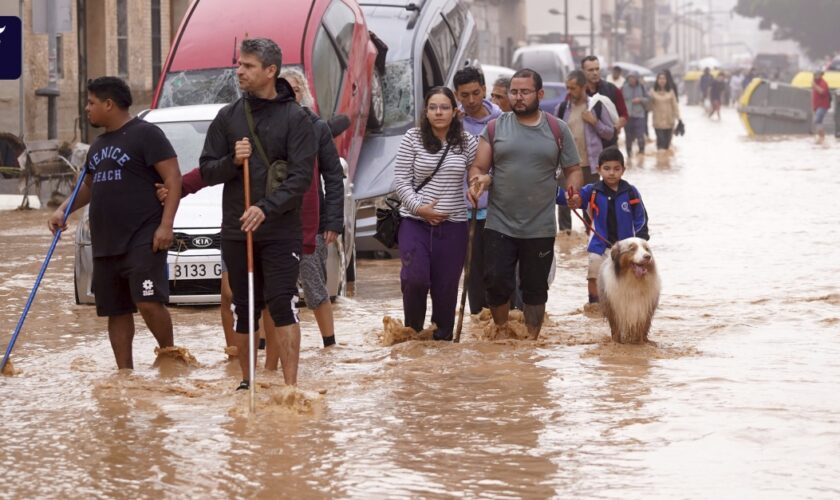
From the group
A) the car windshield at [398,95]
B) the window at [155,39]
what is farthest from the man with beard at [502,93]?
the window at [155,39]

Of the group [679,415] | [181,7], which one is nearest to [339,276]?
[679,415]

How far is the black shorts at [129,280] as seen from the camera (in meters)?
8.84

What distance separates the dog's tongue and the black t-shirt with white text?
2.86 meters

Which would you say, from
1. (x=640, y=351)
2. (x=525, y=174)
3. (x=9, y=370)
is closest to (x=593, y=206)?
(x=525, y=174)

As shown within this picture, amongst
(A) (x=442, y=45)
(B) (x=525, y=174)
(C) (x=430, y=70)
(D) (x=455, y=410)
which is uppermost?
(A) (x=442, y=45)

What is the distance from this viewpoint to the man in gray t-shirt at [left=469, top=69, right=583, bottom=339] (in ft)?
32.7

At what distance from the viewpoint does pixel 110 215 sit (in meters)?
8.81

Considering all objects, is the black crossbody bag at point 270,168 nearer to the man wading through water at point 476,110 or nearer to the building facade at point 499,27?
the man wading through water at point 476,110

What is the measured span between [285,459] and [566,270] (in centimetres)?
848

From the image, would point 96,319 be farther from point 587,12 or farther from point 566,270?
point 587,12

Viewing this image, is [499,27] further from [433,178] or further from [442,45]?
[433,178]

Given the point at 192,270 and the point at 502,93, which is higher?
the point at 502,93

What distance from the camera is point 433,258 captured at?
A: 10.0 meters

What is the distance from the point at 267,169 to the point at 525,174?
7.59 feet
